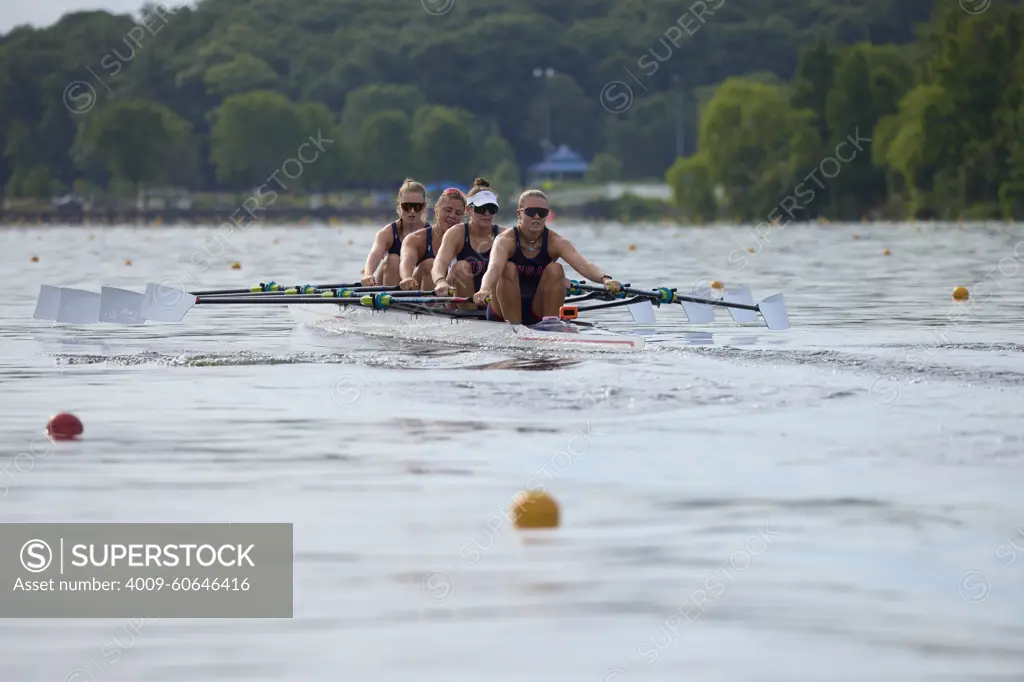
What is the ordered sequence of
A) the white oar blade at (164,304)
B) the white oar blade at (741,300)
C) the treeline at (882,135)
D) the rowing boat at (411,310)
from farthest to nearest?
1. the treeline at (882,135)
2. the white oar blade at (741,300)
3. the white oar blade at (164,304)
4. the rowing boat at (411,310)

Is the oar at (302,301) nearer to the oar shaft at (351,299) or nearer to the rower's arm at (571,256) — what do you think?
the oar shaft at (351,299)

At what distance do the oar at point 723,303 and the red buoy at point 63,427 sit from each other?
6.32 m

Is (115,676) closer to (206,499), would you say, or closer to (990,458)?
(206,499)

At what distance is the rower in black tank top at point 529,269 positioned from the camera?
53.5 ft

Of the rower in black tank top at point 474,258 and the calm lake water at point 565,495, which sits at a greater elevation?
the rower in black tank top at point 474,258

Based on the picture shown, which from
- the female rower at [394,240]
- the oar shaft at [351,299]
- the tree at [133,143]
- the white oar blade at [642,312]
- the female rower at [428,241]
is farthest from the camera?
the tree at [133,143]

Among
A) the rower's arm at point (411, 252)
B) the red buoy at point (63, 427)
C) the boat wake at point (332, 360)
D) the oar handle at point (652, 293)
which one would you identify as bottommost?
the boat wake at point (332, 360)

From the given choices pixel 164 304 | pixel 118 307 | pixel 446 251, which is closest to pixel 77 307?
pixel 118 307

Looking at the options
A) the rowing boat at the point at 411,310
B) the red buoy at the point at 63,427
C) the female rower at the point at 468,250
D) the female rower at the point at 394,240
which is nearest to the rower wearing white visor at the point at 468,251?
the female rower at the point at 468,250

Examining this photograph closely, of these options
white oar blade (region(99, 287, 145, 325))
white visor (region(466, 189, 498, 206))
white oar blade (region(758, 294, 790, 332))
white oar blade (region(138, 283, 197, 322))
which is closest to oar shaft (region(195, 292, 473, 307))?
white oar blade (region(138, 283, 197, 322))

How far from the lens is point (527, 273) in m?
16.4

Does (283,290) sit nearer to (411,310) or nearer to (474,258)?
(411,310)

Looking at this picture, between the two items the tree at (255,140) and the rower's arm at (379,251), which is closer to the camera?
the rower's arm at (379,251)

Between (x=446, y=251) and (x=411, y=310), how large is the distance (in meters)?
0.74
